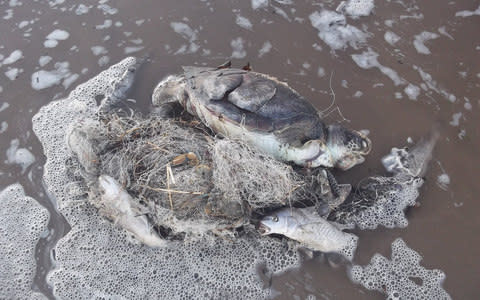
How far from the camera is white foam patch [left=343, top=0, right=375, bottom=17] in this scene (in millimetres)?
4082

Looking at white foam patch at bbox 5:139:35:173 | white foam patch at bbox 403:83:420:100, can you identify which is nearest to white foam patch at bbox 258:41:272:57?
white foam patch at bbox 403:83:420:100

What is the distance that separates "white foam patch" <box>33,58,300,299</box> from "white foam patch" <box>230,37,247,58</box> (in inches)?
79.7

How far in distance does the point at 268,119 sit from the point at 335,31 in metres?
1.87

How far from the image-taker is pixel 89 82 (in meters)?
3.71

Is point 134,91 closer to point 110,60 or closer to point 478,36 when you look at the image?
point 110,60

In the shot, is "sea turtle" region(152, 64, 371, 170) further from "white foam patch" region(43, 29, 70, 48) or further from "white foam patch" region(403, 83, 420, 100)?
"white foam patch" region(43, 29, 70, 48)

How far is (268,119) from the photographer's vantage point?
9.02 ft

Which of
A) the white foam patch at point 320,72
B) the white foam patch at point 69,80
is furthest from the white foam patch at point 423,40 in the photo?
the white foam patch at point 69,80

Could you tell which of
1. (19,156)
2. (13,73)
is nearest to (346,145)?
(19,156)

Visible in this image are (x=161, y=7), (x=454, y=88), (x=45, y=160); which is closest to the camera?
(x=45, y=160)

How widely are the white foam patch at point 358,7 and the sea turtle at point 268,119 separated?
1.85 meters

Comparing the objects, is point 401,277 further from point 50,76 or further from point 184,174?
point 50,76

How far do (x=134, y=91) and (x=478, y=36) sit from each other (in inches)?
153

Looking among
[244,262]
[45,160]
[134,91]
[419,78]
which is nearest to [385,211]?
[244,262]
